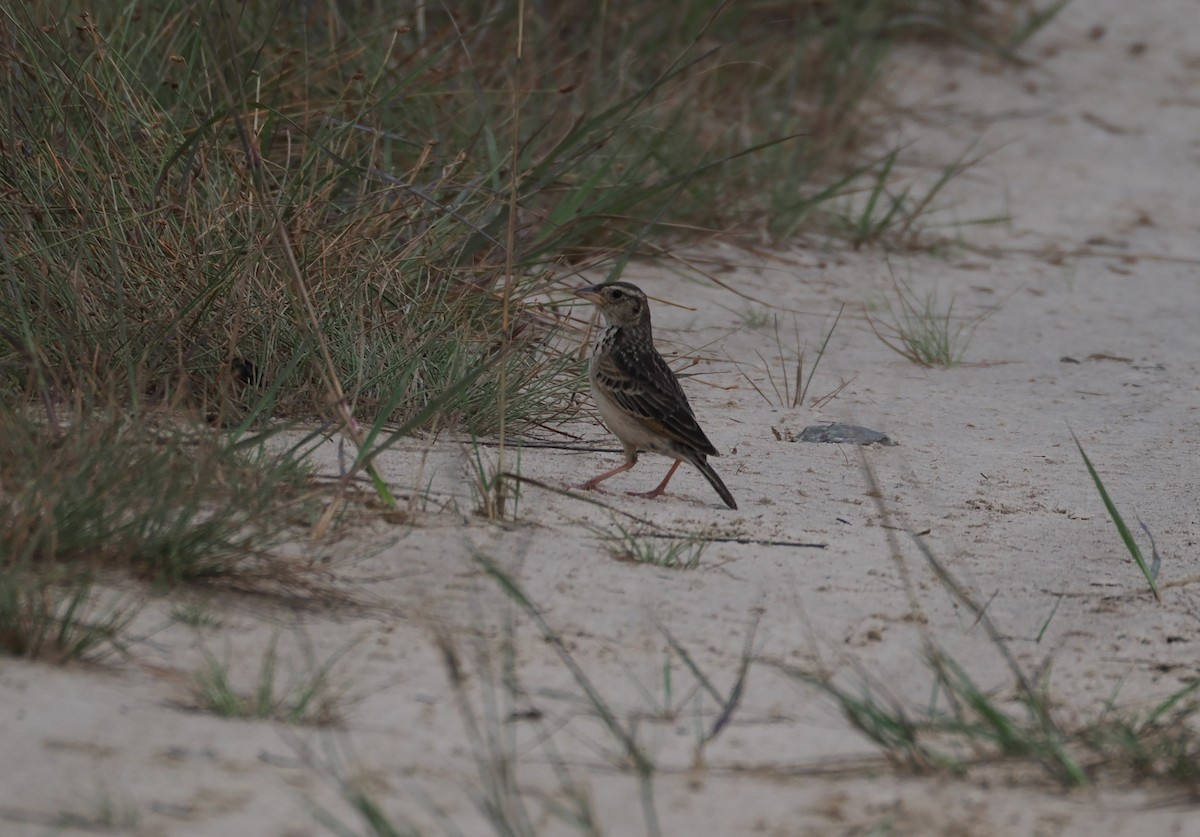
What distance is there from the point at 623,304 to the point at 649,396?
64 centimetres

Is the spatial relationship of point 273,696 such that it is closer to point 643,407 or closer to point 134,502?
point 134,502

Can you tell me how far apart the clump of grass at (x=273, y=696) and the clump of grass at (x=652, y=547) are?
0.96 m

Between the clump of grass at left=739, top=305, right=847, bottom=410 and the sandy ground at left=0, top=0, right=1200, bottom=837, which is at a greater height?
the sandy ground at left=0, top=0, right=1200, bottom=837

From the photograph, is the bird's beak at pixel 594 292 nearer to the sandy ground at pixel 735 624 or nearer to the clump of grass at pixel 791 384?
the sandy ground at pixel 735 624

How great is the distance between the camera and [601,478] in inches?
165

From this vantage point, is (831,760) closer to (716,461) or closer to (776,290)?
(716,461)

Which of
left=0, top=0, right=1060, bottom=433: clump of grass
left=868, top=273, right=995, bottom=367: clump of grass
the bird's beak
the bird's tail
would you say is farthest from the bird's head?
left=868, top=273, right=995, bottom=367: clump of grass

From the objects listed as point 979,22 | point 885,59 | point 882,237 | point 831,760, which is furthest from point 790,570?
point 979,22

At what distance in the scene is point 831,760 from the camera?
263cm

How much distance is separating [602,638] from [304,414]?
1.50 m

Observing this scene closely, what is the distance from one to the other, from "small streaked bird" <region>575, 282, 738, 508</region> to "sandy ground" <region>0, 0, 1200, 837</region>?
0.40 ft

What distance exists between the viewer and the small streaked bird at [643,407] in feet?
13.7

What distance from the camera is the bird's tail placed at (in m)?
4.05

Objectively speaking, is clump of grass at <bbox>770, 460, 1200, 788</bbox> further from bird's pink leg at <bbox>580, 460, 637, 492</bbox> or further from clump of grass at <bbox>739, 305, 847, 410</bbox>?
clump of grass at <bbox>739, 305, 847, 410</bbox>
